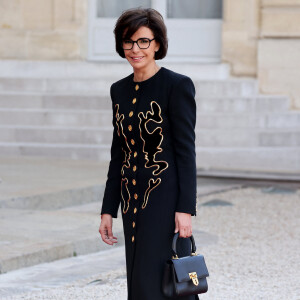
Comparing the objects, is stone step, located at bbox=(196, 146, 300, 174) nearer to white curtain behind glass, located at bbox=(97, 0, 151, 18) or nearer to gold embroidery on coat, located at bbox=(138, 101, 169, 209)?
white curtain behind glass, located at bbox=(97, 0, 151, 18)

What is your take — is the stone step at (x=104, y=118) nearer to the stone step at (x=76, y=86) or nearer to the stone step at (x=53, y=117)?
the stone step at (x=53, y=117)

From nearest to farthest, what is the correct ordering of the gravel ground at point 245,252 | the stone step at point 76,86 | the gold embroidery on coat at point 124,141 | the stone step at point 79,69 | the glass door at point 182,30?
the gold embroidery on coat at point 124,141 → the gravel ground at point 245,252 → the stone step at point 76,86 → the stone step at point 79,69 → the glass door at point 182,30

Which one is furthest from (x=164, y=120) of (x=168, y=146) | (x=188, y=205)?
(x=188, y=205)

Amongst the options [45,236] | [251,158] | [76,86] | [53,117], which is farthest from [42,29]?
[45,236]

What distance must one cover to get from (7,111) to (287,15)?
436 cm

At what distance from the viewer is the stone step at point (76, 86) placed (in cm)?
1402

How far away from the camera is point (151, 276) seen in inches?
146

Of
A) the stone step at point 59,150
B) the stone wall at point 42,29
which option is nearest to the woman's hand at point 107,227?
the stone step at point 59,150

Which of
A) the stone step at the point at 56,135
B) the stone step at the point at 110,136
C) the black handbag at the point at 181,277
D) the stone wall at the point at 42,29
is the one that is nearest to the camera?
the black handbag at the point at 181,277

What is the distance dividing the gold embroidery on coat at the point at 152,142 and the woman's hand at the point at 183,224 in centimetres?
15

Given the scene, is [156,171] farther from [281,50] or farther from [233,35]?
[233,35]

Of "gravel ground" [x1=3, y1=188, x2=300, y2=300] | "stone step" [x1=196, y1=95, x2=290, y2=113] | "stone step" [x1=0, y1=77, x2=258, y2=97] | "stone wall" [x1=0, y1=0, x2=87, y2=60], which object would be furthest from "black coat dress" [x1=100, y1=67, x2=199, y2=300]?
"stone wall" [x1=0, y1=0, x2=87, y2=60]

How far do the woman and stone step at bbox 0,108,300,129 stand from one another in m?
9.53

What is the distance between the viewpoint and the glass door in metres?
14.8
